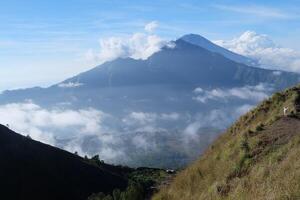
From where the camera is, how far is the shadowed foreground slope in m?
120

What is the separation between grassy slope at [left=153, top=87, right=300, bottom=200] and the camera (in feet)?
37.9

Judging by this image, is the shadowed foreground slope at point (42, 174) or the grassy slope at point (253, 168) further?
the shadowed foreground slope at point (42, 174)

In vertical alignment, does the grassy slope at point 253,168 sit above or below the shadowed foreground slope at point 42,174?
above

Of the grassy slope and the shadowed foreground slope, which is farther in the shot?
the shadowed foreground slope

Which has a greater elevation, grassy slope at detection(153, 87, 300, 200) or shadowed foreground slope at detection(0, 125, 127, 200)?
grassy slope at detection(153, 87, 300, 200)

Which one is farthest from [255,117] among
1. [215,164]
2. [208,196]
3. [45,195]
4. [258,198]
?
Result: [45,195]

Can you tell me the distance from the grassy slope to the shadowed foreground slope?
329ft

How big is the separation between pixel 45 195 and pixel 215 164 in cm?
10721

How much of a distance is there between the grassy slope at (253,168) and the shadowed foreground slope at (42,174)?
10035 cm

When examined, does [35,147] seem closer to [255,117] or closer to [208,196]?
[255,117]

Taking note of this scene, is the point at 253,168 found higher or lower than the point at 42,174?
higher

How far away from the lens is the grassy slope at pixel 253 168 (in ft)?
37.9

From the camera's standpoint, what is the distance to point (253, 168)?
15656 millimetres

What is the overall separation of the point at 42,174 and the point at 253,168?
385 feet
